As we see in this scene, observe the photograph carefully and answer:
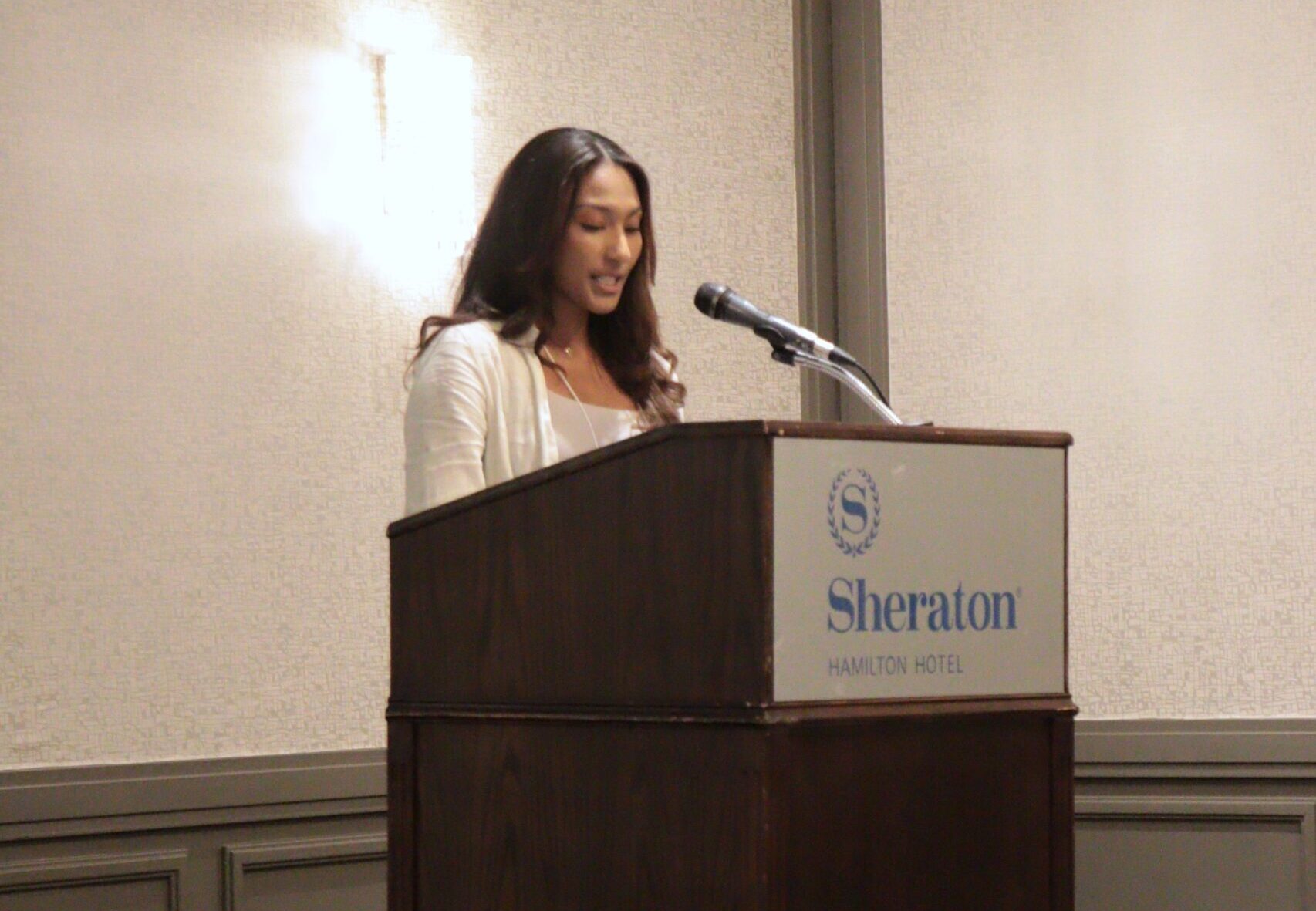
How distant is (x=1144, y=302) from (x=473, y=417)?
1591 millimetres

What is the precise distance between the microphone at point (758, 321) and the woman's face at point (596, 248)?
Result: 291 mm

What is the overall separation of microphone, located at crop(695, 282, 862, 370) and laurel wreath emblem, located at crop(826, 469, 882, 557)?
13.7 inches

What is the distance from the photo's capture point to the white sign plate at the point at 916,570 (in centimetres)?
137

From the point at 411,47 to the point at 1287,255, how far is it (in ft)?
5.33

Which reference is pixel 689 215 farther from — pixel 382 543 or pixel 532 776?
pixel 532 776

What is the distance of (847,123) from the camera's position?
11.4 ft

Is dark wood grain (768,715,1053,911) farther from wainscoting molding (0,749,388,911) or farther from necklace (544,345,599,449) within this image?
wainscoting molding (0,749,388,911)

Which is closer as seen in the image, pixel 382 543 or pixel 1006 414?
pixel 382 543

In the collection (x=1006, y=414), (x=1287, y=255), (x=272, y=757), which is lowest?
(x=272, y=757)

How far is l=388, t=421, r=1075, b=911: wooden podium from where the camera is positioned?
4.46 feet

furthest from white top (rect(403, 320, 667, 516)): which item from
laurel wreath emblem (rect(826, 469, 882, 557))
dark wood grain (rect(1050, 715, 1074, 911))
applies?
dark wood grain (rect(1050, 715, 1074, 911))

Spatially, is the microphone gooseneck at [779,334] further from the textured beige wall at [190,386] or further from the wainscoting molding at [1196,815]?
the wainscoting molding at [1196,815]

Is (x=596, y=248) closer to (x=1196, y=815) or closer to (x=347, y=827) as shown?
(x=347, y=827)

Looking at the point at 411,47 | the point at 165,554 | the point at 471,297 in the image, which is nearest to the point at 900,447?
the point at 471,297
